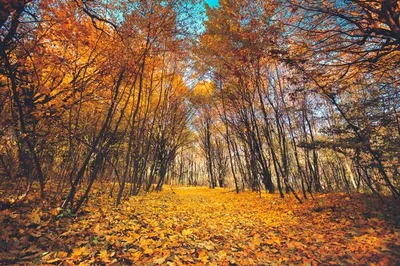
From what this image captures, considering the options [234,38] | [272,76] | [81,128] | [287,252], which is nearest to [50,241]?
[287,252]

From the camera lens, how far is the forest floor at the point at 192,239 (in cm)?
325

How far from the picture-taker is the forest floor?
3254mm

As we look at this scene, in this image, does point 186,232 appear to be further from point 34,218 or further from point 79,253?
point 34,218

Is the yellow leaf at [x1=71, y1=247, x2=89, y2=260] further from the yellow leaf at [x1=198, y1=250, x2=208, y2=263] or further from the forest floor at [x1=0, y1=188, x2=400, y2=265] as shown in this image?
the yellow leaf at [x1=198, y1=250, x2=208, y2=263]

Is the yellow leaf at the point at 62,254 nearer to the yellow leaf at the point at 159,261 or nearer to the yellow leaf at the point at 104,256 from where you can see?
the yellow leaf at the point at 104,256

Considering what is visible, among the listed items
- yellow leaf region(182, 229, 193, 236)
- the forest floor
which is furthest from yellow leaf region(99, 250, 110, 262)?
yellow leaf region(182, 229, 193, 236)

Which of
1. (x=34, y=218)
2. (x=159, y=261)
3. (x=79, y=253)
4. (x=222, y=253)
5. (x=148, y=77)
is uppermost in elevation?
(x=148, y=77)

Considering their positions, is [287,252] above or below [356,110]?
below

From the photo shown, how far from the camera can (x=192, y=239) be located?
429 centimetres

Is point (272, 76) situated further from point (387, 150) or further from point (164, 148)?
point (164, 148)

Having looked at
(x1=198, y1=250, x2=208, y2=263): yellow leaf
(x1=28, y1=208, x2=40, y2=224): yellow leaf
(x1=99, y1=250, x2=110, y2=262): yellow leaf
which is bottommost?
(x1=198, y1=250, x2=208, y2=263): yellow leaf

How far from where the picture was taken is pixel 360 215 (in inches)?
231

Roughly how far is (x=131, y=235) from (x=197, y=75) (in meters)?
11.5

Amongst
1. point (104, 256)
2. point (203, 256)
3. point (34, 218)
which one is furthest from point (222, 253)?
point (34, 218)
